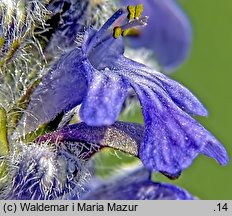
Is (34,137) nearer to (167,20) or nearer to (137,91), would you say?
(137,91)

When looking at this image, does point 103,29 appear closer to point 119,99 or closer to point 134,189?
point 119,99

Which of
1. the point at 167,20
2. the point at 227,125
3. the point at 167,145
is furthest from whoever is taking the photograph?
the point at 227,125

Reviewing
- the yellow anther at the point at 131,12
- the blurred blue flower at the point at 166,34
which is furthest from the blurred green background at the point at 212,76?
the yellow anther at the point at 131,12

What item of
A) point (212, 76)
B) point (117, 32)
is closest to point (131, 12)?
point (117, 32)

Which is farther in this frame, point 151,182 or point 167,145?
point 151,182

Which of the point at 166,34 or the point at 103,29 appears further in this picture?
the point at 166,34

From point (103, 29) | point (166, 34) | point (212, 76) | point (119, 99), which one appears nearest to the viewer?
point (119, 99)

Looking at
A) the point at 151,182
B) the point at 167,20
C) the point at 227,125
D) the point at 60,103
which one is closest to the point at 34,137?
the point at 60,103
